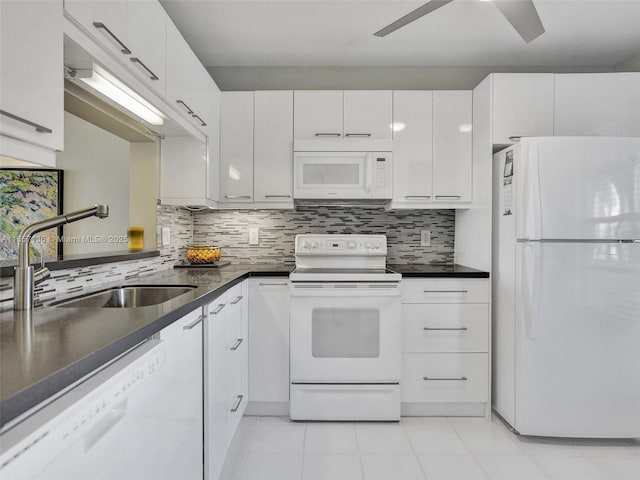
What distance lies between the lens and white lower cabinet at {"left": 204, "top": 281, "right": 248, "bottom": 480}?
5.32 ft

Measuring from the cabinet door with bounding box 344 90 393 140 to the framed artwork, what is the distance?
1818mm

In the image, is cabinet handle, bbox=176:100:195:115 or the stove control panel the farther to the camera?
the stove control panel

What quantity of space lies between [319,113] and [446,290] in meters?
1.48

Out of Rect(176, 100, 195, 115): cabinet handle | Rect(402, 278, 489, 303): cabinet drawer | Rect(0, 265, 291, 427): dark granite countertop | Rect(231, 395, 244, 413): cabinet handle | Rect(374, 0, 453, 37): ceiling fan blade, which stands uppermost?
Rect(374, 0, 453, 37): ceiling fan blade

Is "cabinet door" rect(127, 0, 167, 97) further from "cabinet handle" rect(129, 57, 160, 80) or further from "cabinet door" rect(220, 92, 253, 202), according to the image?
"cabinet door" rect(220, 92, 253, 202)

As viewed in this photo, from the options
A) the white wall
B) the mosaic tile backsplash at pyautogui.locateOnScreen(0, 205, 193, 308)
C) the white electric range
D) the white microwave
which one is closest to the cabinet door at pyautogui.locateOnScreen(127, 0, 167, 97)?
the white wall

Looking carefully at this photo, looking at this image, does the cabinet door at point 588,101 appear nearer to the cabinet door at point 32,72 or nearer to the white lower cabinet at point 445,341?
the white lower cabinet at point 445,341

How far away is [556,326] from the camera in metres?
2.19

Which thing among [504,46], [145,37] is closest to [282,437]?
[145,37]

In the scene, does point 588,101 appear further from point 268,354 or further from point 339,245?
point 268,354

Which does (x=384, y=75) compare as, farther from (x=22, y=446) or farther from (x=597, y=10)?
(x=22, y=446)

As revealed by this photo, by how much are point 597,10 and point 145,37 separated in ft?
8.27

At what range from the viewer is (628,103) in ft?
8.34

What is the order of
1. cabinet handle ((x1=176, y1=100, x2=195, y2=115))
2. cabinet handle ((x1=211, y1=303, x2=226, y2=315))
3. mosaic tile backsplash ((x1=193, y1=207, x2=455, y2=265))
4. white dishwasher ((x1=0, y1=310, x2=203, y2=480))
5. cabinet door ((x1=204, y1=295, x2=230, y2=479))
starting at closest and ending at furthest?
white dishwasher ((x1=0, y1=310, x2=203, y2=480))
cabinet door ((x1=204, y1=295, x2=230, y2=479))
cabinet handle ((x1=211, y1=303, x2=226, y2=315))
cabinet handle ((x1=176, y1=100, x2=195, y2=115))
mosaic tile backsplash ((x1=193, y1=207, x2=455, y2=265))
